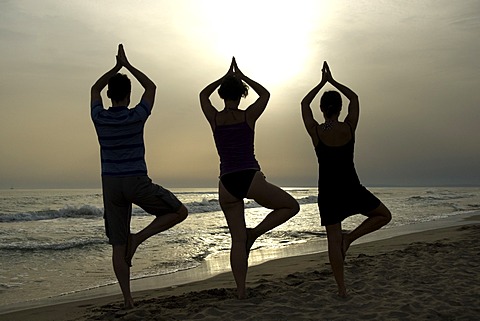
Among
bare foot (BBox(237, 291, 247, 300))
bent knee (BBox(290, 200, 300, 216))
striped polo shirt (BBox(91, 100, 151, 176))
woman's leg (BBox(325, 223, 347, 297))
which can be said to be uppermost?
striped polo shirt (BBox(91, 100, 151, 176))

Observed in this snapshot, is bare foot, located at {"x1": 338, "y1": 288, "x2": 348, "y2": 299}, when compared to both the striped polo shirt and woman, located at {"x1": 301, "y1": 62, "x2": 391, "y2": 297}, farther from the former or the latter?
the striped polo shirt

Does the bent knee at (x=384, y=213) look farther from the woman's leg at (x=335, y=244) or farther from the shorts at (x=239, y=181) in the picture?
the shorts at (x=239, y=181)

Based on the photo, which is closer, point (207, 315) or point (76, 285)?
point (207, 315)

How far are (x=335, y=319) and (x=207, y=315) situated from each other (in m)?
1.08

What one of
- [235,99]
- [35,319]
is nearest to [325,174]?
[235,99]

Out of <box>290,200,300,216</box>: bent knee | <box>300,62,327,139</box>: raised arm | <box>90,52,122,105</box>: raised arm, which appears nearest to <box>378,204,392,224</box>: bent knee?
<box>290,200,300,216</box>: bent knee

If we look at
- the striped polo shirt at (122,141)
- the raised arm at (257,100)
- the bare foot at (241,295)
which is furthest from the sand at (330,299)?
the raised arm at (257,100)

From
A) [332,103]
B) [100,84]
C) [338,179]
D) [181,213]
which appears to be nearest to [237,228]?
[181,213]

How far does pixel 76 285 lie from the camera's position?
24.9 ft

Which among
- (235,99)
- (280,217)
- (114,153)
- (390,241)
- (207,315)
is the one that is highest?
(235,99)

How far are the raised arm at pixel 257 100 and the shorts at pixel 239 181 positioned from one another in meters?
0.49

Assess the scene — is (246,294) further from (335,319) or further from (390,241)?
(390,241)

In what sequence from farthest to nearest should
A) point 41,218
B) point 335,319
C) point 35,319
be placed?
point 41,218 → point 35,319 → point 335,319

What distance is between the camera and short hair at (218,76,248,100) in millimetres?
4773
